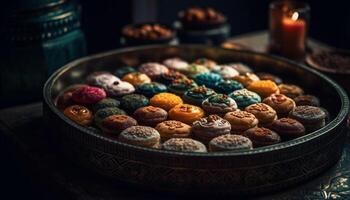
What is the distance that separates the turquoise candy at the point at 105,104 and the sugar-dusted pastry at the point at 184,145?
262 millimetres

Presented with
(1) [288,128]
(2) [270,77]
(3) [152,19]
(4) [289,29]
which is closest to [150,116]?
(1) [288,128]

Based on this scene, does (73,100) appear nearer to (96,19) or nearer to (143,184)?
(143,184)

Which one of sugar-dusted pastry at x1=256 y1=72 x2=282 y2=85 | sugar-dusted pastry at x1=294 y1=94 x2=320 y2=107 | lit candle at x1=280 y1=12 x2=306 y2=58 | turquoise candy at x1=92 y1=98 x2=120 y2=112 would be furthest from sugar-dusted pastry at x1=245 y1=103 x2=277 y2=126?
lit candle at x1=280 y1=12 x2=306 y2=58

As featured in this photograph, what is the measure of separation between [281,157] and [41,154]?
0.59 metres

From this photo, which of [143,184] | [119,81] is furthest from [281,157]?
[119,81]

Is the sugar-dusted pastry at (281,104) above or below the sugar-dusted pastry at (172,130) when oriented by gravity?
above

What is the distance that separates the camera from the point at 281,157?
1.20m

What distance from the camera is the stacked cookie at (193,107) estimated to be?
4.22 feet

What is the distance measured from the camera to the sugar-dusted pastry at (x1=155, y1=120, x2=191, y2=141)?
1307mm

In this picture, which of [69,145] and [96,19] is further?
[96,19]

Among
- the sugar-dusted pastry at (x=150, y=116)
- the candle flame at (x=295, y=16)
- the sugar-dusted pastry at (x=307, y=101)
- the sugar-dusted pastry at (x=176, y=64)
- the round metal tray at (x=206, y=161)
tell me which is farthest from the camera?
the candle flame at (x=295, y=16)

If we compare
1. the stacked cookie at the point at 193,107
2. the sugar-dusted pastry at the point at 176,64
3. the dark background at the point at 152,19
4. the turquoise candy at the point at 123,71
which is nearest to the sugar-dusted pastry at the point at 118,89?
the stacked cookie at the point at 193,107

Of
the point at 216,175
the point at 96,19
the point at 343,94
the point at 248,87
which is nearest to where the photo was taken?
the point at 216,175

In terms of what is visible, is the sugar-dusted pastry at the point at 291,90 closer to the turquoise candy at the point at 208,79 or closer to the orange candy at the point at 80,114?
the turquoise candy at the point at 208,79
